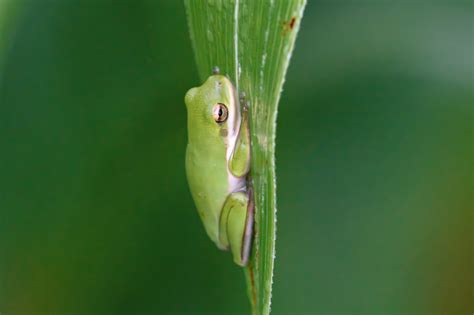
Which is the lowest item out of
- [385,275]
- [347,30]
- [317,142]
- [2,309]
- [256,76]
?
[2,309]

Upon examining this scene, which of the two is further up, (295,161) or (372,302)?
(295,161)

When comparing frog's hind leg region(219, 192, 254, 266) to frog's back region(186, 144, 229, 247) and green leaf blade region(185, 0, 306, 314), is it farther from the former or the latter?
green leaf blade region(185, 0, 306, 314)

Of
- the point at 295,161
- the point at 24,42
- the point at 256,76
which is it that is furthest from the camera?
the point at 295,161

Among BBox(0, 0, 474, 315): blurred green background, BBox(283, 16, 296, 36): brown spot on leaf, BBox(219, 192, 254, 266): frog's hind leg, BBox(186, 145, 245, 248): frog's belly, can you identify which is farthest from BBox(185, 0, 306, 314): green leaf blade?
BBox(0, 0, 474, 315): blurred green background

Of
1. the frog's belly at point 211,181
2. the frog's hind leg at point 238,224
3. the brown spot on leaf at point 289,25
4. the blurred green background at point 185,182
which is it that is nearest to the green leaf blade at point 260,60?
the brown spot on leaf at point 289,25

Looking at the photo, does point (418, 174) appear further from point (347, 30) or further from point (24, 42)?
point (24, 42)

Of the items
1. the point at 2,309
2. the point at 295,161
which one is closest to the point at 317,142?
the point at 295,161

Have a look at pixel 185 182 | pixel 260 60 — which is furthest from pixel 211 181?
pixel 260 60

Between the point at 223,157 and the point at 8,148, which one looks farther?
the point at 8,148
